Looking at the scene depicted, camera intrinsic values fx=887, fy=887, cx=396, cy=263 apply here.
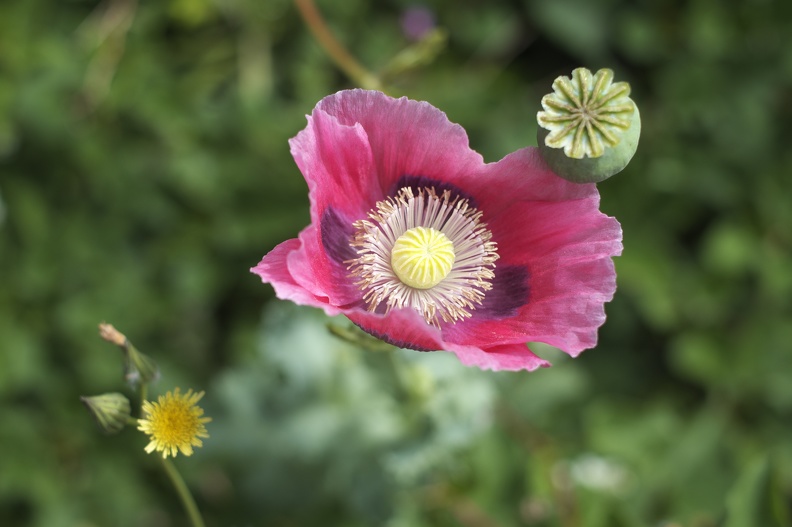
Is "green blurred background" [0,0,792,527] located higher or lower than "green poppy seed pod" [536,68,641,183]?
higher

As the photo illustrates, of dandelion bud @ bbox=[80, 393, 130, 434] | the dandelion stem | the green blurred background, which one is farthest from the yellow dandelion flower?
the dandelion stem

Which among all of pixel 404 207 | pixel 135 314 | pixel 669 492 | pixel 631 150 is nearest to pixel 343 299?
pixel 404 207

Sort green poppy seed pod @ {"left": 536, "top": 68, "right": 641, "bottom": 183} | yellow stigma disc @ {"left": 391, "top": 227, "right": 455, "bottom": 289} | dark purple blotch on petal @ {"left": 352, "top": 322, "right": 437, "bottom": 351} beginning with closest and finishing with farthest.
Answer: green poppy seed pod @ {"left": 536, "top": 68, "right": 641, "bottom": 183}, dark purple blotch on petal @ {"left": 352, "top": 322, "right": 437, "bottom": 351}, yellow stigma disc @ {"left": 391, "top": 227, "right": 455, "bottom": 289}

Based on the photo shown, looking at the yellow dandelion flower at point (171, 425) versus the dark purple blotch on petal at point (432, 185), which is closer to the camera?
the yellow dandelion flower at point (171, 425)

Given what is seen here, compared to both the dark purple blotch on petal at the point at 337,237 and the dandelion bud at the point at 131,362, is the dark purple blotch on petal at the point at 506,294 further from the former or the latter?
the dandelion bud at the point at 131,362

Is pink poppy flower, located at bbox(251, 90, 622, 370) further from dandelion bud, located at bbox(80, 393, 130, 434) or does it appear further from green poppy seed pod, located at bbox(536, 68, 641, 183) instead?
dandelion bud, located at bbox(80, 393, 130, 434)

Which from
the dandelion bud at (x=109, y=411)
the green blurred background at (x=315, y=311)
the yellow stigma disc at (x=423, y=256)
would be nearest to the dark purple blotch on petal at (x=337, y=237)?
the yellow stigma disc at (x=423, y=256)

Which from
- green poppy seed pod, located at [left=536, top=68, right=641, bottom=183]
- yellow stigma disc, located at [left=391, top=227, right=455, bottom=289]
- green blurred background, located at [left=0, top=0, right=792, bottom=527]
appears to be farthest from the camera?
green blurred background, located at [left=0, top=0, right=792, bottom=527]
